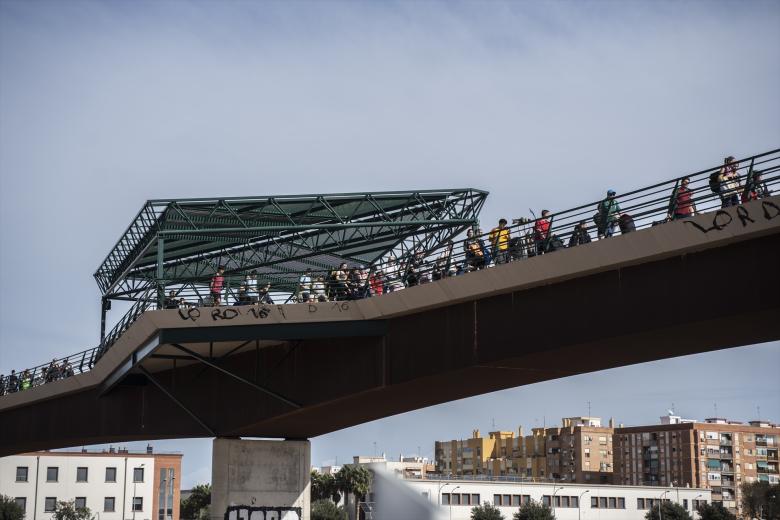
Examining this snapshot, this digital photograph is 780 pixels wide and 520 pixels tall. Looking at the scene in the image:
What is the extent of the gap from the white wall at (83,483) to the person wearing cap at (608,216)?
313 feet

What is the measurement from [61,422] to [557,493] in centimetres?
8915

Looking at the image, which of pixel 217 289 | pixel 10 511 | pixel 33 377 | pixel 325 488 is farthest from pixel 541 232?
pixel 325 488

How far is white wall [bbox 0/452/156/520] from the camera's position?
10781 centimetres

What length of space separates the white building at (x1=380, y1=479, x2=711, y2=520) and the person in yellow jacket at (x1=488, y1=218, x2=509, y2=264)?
91109mm

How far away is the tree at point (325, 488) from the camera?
137250 millimetres

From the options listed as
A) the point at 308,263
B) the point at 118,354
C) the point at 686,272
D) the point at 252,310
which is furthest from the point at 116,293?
the point at 686,272

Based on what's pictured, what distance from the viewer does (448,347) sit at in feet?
96.3

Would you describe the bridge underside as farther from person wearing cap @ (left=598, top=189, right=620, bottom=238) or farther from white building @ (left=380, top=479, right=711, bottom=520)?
white building @ (left=380, top=479, right=711, bottom=520)

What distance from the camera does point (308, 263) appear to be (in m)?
50.4

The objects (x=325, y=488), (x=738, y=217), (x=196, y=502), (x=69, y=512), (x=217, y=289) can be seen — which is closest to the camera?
(x=738, y=217)

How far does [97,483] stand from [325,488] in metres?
35.3

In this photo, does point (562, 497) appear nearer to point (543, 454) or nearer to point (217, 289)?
point (543, 454)

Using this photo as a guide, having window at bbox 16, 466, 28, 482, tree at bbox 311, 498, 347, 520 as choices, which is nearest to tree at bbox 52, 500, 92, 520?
window at bbox 16, 466, 28, 482

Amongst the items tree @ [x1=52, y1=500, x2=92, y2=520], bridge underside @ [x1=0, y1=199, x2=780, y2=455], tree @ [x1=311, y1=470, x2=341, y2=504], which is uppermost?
bridge underside @ [x1=0, y1=199, x2=780, y2=455]
